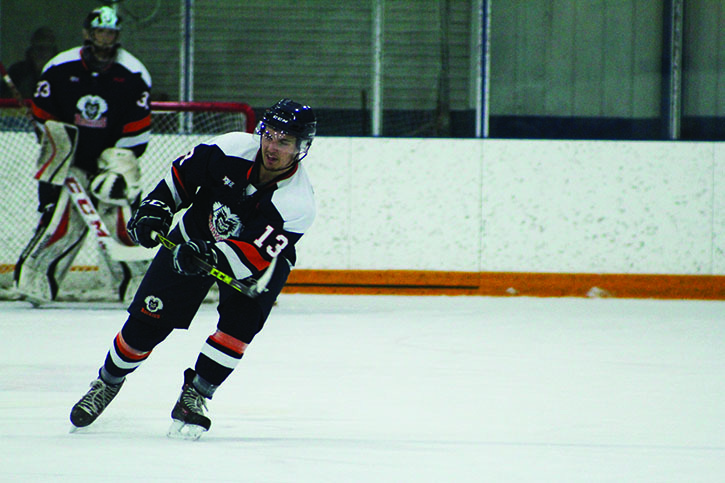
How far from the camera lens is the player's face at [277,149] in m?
2.43

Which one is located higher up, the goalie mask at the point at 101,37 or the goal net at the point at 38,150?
the goalie mask at the point at 101,37

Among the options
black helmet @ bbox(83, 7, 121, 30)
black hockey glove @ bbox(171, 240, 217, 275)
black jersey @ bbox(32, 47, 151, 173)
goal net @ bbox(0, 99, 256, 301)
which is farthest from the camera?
goal net @ bbox(0, 99, 256, 301)

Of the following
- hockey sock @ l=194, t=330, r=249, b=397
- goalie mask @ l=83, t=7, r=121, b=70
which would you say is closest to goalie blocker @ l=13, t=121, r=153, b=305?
goalie mask @ l=83, t=7, r=121, b=70

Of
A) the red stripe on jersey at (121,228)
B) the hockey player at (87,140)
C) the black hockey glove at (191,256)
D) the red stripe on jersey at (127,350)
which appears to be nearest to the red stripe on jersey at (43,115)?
the hockey player at (87,140)

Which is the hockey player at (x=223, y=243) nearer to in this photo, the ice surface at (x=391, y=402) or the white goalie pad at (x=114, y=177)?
the ice surface at (x=391, y=402)

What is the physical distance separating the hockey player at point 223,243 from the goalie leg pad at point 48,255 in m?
2.62

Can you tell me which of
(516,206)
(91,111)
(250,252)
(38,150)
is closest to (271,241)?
(250,252)

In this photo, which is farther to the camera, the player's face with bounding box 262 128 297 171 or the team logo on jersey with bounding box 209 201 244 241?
the team logo on jersey with bounding box 209 201 244 241

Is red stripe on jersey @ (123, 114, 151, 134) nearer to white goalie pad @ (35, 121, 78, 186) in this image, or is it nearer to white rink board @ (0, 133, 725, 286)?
white goalie pad @ (35, 121, 78, 186)

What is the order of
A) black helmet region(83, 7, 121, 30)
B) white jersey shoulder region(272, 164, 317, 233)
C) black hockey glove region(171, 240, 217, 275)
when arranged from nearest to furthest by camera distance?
1. black hockey glove region(171, 240, 217, 275)
2. white jersey shoulder region(272, 164, 317, 233)
3. black helmet region(83, 7, 121, 30)

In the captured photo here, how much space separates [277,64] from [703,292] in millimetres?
2997

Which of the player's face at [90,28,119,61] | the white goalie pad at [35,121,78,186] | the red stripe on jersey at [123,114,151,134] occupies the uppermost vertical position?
the player's face at [90,28,119,61]

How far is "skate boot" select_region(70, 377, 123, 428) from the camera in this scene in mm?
2492

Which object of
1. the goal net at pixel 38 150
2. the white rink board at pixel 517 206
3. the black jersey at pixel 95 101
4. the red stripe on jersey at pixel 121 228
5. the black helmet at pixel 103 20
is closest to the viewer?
the black helmet at pixel 103 20
